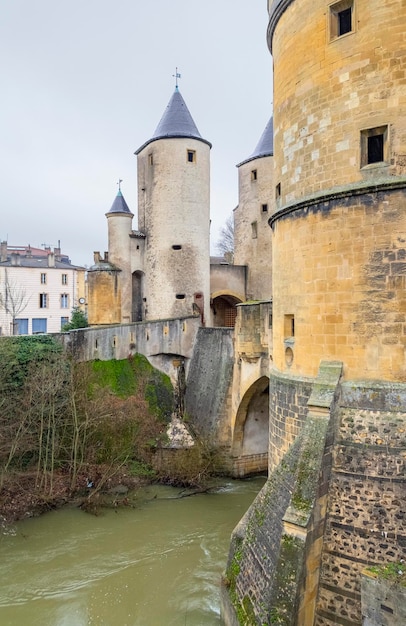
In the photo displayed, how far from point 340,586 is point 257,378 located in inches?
280

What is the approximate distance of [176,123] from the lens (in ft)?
61.9

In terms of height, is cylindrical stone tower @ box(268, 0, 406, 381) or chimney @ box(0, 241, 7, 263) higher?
chimney @ box(0, 241, 7, 263)

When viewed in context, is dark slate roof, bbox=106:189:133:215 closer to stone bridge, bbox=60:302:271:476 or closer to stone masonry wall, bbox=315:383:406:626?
stone bridge, bbox=60:302:271:476

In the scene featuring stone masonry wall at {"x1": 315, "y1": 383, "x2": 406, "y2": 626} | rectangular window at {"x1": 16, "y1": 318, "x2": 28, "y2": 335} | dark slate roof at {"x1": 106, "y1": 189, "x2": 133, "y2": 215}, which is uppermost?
dark slate roof at {"x1": 106, "y1": 189, "x2": 133, "y2": 215}

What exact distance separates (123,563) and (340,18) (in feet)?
36.6

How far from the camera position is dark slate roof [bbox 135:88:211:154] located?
18.5 meters

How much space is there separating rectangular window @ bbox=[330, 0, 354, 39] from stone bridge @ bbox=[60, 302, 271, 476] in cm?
675

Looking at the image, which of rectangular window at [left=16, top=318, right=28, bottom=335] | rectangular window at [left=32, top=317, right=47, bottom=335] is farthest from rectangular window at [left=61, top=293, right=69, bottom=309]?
rectangular window at [left=16, top=318, right=28, bottom=335]

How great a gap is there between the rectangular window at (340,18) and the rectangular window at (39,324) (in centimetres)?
2920

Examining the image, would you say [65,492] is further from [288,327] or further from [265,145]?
[265,145]

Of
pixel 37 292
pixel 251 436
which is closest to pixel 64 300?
pixel 37 292

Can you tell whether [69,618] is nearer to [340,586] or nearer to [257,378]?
[340,586]

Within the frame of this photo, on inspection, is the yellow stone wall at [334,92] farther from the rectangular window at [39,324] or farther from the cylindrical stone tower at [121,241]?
the rectangular window at [39,324]

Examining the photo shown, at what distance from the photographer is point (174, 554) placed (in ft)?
33.1
